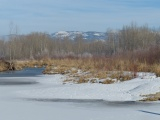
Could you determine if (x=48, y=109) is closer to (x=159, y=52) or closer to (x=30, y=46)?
(x=159, y=52)

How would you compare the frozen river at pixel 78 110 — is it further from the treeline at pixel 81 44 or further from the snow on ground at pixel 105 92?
the treeline at pixel 81 44

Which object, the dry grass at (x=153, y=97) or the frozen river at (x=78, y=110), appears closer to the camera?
the frozen river at (x=78, y=110)

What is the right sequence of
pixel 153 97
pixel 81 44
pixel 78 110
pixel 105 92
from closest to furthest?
pixel 78 110 < pixel 153 97 < pixel 105 92 < pixel 81 44

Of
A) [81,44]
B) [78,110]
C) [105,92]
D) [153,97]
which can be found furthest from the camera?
[81,44]

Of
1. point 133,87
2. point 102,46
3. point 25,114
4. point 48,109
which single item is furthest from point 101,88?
point 102,46

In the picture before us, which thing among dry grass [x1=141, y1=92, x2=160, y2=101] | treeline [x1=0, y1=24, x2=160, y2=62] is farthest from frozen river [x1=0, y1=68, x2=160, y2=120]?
treeline [x1=0, y1=24, x2=160, y2=62]

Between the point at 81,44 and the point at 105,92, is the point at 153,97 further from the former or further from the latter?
the point at 81,44

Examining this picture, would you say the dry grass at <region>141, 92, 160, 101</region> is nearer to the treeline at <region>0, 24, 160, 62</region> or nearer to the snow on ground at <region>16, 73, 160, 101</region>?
the snow on ground at <region>16, 73, 160, 101</region>

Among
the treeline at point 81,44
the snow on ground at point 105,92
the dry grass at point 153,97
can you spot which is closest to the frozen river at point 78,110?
the dry grass at point 153,97

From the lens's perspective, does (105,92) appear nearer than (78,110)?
No

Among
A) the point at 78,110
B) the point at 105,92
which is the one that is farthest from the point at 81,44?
the point at 78,110

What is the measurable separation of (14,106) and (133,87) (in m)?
5.85

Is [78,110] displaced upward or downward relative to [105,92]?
upward

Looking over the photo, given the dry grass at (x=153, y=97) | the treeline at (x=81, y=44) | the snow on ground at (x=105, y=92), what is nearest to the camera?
the dry grass at (x=153, y=97)
